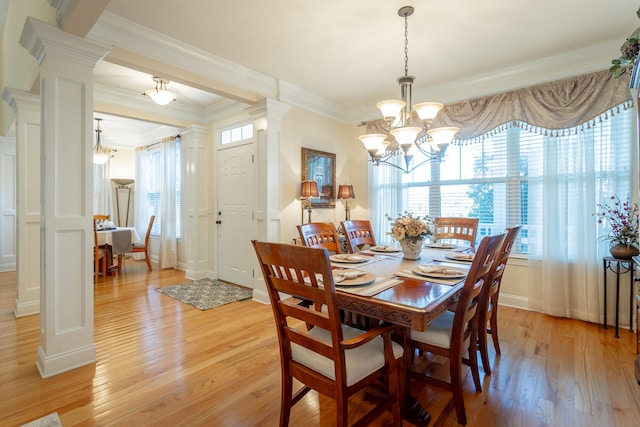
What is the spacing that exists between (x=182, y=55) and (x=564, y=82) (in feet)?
12.4

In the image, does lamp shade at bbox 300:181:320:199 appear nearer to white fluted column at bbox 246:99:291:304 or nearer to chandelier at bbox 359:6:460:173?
white fluted column at bbox 246:99:291:304

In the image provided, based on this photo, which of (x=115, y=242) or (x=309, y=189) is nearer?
(x=309, y=189)

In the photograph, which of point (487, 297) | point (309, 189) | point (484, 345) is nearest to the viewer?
point (487, 297)

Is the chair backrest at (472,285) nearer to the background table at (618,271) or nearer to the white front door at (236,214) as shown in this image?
the background table at (618,271)

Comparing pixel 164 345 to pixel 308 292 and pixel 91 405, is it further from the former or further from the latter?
pixel 308 292

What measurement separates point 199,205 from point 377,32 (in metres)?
3.62

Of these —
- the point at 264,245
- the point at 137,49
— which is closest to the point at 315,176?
the point at 137,49

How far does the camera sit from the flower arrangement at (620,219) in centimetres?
266

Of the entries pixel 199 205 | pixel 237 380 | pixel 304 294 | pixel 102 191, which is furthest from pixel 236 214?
pixel 102 191

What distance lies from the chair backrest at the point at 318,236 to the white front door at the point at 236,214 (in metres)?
1.63

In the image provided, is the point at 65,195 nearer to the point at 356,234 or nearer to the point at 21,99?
the point at 21,99

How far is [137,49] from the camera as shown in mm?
2621

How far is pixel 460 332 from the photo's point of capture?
5.12 feet

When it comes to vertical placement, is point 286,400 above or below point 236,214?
below
